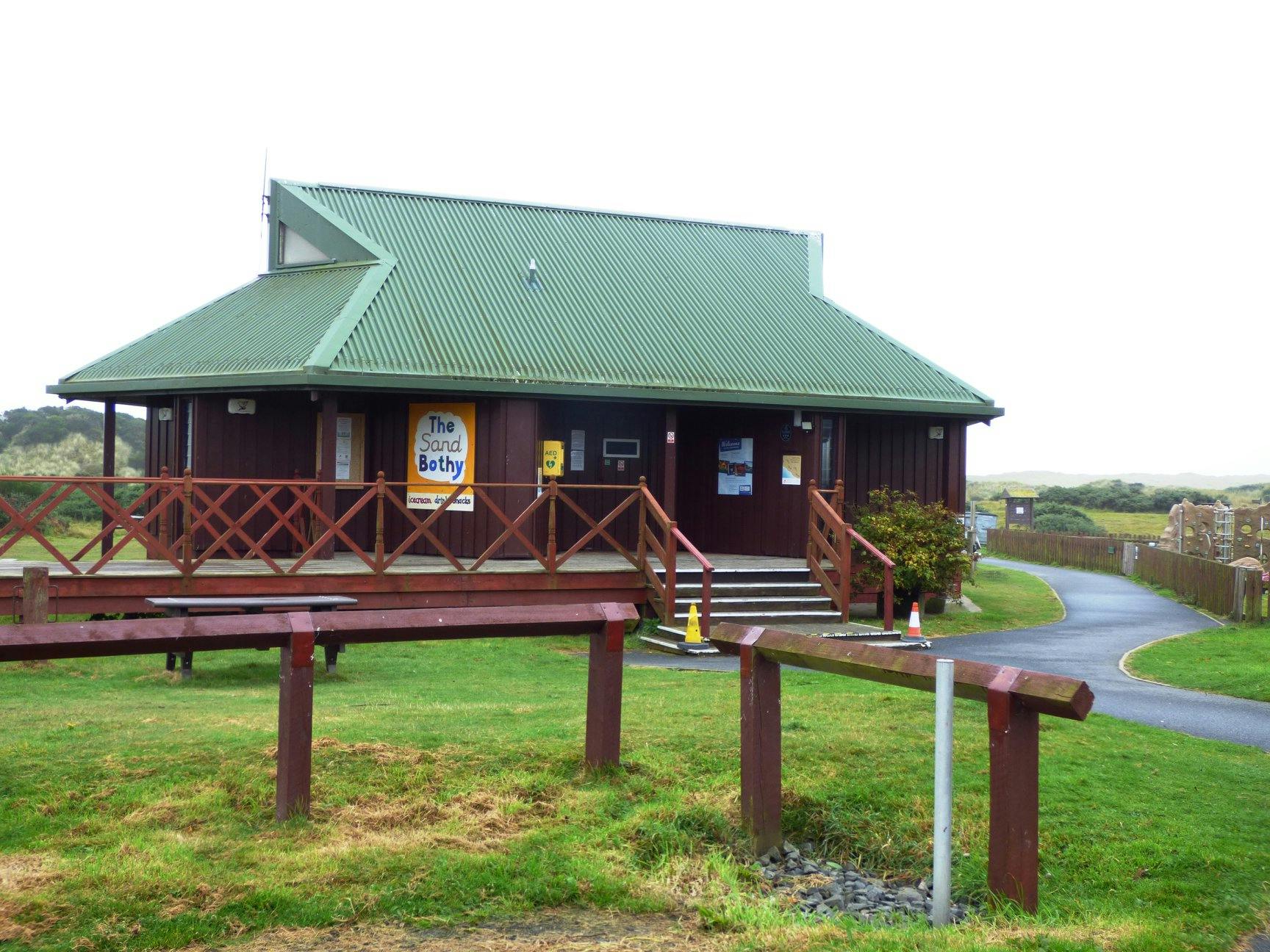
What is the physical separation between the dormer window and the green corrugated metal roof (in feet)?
1.05

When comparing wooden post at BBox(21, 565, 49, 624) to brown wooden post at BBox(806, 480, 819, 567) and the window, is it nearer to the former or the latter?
the window

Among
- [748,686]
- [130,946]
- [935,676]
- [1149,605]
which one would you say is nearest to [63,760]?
[130,946]

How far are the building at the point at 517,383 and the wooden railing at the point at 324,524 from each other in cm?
13

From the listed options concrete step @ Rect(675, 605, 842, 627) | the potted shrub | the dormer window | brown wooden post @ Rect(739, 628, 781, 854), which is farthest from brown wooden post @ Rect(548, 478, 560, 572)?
brown wooden post @ Rect(739, 628, 781, 854)

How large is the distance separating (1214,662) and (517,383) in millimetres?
9635

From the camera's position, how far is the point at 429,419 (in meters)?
17.8

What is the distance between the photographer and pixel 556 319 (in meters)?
19.4

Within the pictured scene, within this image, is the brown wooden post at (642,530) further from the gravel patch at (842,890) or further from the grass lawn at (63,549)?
the gravel patch at (842,890)

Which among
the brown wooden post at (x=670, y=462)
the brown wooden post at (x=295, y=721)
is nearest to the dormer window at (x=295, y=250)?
the brown wooden post at (x=670, y=462)

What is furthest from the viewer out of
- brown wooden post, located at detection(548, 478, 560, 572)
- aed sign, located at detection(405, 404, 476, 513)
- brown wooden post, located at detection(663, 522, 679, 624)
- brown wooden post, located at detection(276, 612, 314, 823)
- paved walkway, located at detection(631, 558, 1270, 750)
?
aed sign, located at detection(405, 404, 476, 513)

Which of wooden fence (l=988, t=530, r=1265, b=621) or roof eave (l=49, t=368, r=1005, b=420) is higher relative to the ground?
roof eave (l=49, t=368, r=1005, b=420)

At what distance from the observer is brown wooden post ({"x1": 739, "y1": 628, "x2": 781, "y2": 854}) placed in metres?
5.99

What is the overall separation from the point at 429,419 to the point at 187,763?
11562mm

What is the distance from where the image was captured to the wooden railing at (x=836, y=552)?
53.3 feet
